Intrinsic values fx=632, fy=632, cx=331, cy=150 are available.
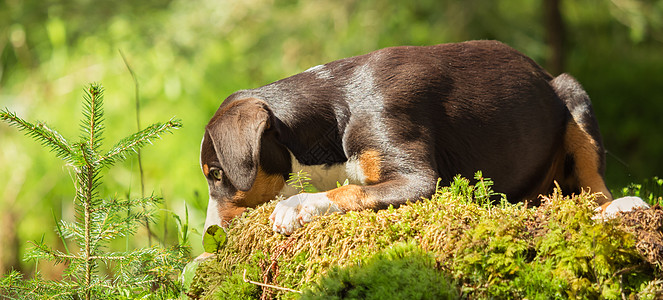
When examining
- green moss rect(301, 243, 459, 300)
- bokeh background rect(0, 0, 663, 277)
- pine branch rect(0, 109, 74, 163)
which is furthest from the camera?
bokeh background rect(0, 0, 663, 277)

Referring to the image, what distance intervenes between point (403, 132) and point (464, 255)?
3.92ft

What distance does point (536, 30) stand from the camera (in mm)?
9578

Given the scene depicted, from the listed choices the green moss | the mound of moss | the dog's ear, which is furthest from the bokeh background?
the green moss

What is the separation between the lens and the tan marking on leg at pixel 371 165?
11.1ft

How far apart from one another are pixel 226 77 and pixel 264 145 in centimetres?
549

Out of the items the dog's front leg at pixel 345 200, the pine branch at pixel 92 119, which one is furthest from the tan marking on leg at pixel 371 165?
the pine branch at pixel 92 119

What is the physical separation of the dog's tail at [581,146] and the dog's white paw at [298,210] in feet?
6.35

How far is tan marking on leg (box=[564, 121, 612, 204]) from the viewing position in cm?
400

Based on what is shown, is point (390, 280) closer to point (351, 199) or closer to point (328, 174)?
point (351, 199)

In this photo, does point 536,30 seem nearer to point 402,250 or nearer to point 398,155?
point 398,155

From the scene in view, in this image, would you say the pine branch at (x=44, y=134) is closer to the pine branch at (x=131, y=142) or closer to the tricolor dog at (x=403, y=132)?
the pine branch at (x=131, y=142)

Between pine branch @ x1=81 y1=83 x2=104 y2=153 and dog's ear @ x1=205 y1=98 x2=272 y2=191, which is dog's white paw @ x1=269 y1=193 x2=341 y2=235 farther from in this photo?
pine branch @ x1=81 y1=83 x2=104 y2=153

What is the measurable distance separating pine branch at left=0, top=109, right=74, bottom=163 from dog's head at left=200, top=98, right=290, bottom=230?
0.76 m

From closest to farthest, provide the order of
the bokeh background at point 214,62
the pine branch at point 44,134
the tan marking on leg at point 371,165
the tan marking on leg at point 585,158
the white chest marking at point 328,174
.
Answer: the pine branch at point 44,134
the tan marking on leg at point 371,165
the white chest marking at point 328,174
the tan marking on leg at point 585,158
the bokeh background at point 214,62
